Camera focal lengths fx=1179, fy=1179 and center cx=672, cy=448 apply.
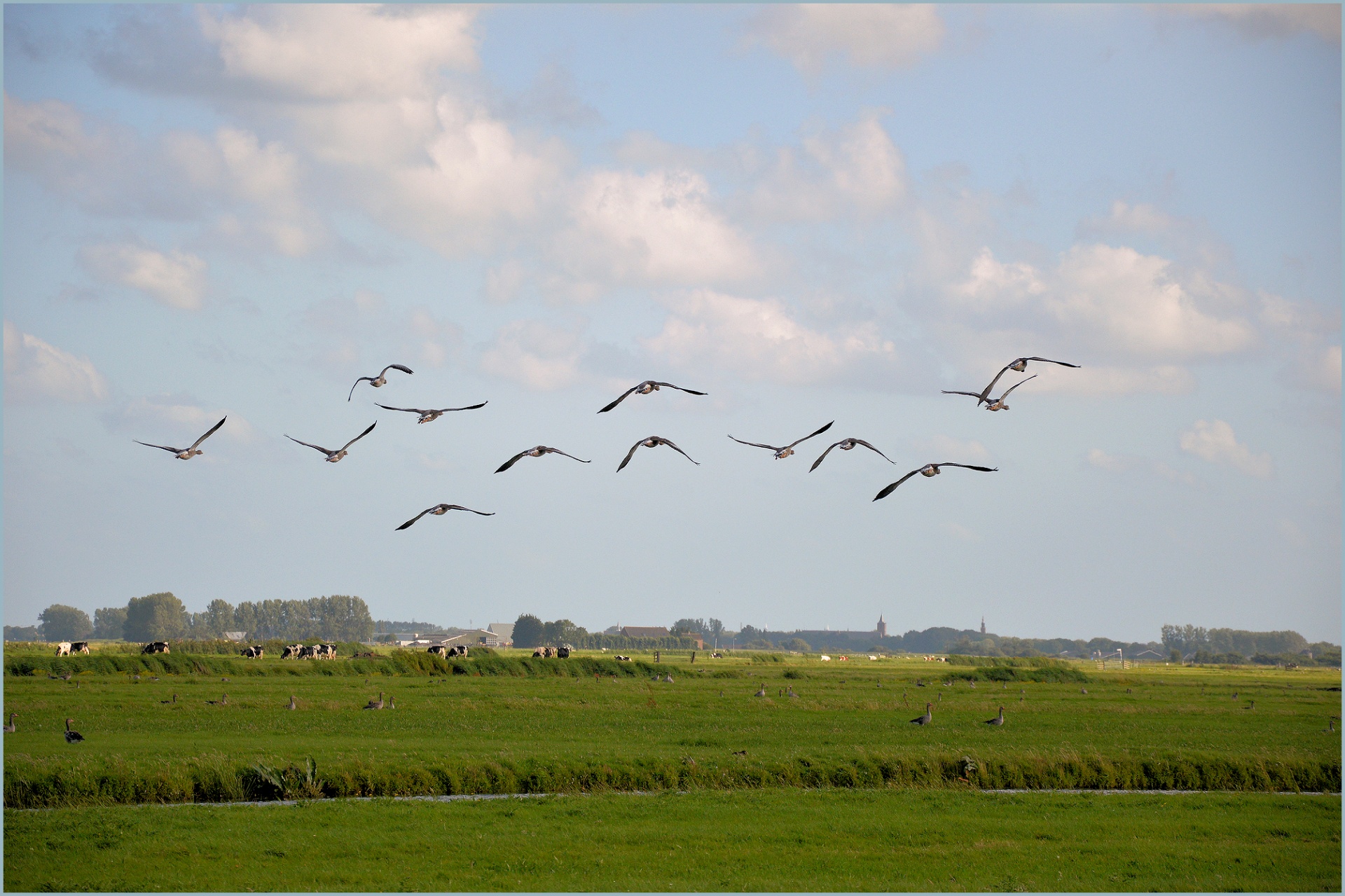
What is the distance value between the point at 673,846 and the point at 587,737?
16.6m

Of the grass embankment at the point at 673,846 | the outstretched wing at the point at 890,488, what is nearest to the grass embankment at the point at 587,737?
the grass embankment at the point at 673,846

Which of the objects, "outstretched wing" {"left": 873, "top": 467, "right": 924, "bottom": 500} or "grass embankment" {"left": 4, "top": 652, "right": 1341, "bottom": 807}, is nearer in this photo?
"outstretched wing" {"left": 873, "top": 467, "right": 924, "bottom": 500}

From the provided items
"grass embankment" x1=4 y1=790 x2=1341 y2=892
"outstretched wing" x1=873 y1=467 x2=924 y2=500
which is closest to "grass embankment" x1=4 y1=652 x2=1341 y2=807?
"grass embankment" x1=4 y1=790 x2=1341 y2=892

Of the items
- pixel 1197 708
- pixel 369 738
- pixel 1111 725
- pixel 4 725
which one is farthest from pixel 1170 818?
pixel 4 725

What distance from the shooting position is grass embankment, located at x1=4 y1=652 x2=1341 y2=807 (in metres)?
34.8

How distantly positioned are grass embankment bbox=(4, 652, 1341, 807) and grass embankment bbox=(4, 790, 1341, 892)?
8.22 feet

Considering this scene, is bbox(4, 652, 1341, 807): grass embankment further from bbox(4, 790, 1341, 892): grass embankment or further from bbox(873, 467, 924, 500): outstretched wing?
bbox(873, 467, 924, 500): outstretched wing

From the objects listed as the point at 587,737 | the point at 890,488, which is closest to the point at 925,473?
the point at 890,488

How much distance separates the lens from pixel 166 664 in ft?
245

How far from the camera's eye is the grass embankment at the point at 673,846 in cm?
2606

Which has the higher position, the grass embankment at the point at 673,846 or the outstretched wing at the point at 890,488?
the outstretched wing at the point at 890,488

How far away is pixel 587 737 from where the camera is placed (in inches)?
1774

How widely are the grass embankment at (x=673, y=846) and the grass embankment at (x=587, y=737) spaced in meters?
2.50

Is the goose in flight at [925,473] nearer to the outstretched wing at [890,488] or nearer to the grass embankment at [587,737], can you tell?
the outstretched wing at [890,488]
